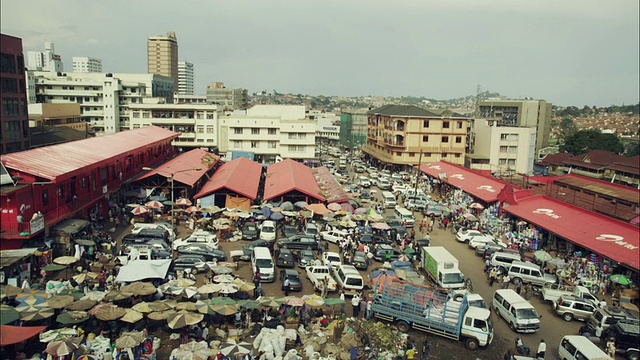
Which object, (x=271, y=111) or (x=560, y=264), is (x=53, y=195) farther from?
(x=271, y=111)

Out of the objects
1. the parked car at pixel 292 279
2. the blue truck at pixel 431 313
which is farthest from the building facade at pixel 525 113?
the blue truck at pixel 431 313

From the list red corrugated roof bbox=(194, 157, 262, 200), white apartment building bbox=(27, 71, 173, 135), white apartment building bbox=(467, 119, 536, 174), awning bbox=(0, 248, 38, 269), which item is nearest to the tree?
white apartment building bbox=(467, 119, 536, 174)

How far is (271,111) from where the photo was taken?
79000 millimetres

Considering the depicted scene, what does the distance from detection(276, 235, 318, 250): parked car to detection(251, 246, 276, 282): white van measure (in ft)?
10.8

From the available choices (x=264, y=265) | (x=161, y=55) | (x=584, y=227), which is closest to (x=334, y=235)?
(x=264, y=265)

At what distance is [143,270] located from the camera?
21.3 meters

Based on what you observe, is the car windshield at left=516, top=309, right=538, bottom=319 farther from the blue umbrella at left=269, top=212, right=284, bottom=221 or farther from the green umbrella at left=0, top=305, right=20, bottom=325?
the green umbrella at left=0, top=305, right=20, bottom=325

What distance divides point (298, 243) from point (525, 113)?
274 ft

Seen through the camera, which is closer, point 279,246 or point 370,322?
point 370,322

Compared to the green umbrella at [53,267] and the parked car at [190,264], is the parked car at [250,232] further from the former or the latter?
the green umbrella at [53,267]

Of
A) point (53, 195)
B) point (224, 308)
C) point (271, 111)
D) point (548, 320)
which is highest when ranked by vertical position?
point (271, 111)

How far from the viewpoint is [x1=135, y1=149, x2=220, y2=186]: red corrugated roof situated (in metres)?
37.8

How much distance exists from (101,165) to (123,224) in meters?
4.22

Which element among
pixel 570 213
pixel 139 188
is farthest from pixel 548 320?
pixel 139 188
